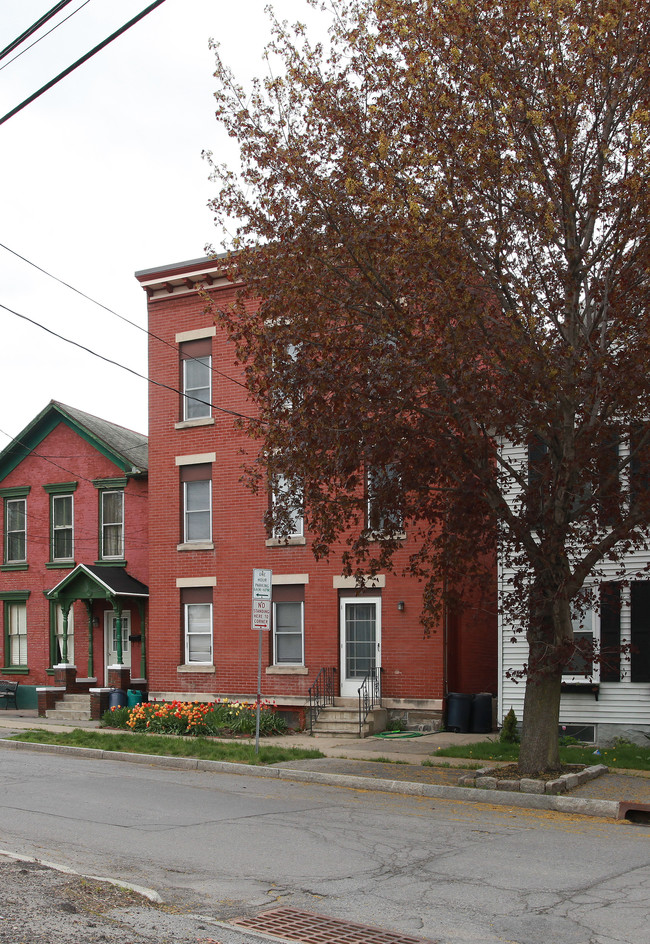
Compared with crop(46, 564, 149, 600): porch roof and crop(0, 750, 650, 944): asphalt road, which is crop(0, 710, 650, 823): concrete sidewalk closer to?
crop(0, 750, 650, 944): asphalt road

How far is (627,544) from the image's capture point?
13523 millimetres

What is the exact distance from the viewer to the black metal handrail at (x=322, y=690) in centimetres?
2202

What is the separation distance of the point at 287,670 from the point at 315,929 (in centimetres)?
1645

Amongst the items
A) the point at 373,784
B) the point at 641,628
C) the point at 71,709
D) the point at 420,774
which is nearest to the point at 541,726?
the point at 420,774

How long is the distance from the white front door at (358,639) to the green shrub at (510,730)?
13.5 ft

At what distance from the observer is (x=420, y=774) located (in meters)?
15.0

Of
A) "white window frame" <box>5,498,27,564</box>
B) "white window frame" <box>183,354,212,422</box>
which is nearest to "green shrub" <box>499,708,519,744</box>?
"white window frame" <box>183,354,212,422</box>

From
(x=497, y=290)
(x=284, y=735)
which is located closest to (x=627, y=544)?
(x=497, y=290)

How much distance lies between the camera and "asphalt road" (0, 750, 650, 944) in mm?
7172

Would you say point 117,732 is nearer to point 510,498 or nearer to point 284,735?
point 284,735

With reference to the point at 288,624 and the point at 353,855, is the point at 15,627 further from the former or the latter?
the point at 353,855

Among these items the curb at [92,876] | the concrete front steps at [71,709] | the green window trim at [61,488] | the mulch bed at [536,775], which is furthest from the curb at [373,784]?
the green window trim at [61,488]

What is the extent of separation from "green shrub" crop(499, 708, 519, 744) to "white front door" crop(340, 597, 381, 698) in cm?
412

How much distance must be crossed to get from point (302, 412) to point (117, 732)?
422 inches
